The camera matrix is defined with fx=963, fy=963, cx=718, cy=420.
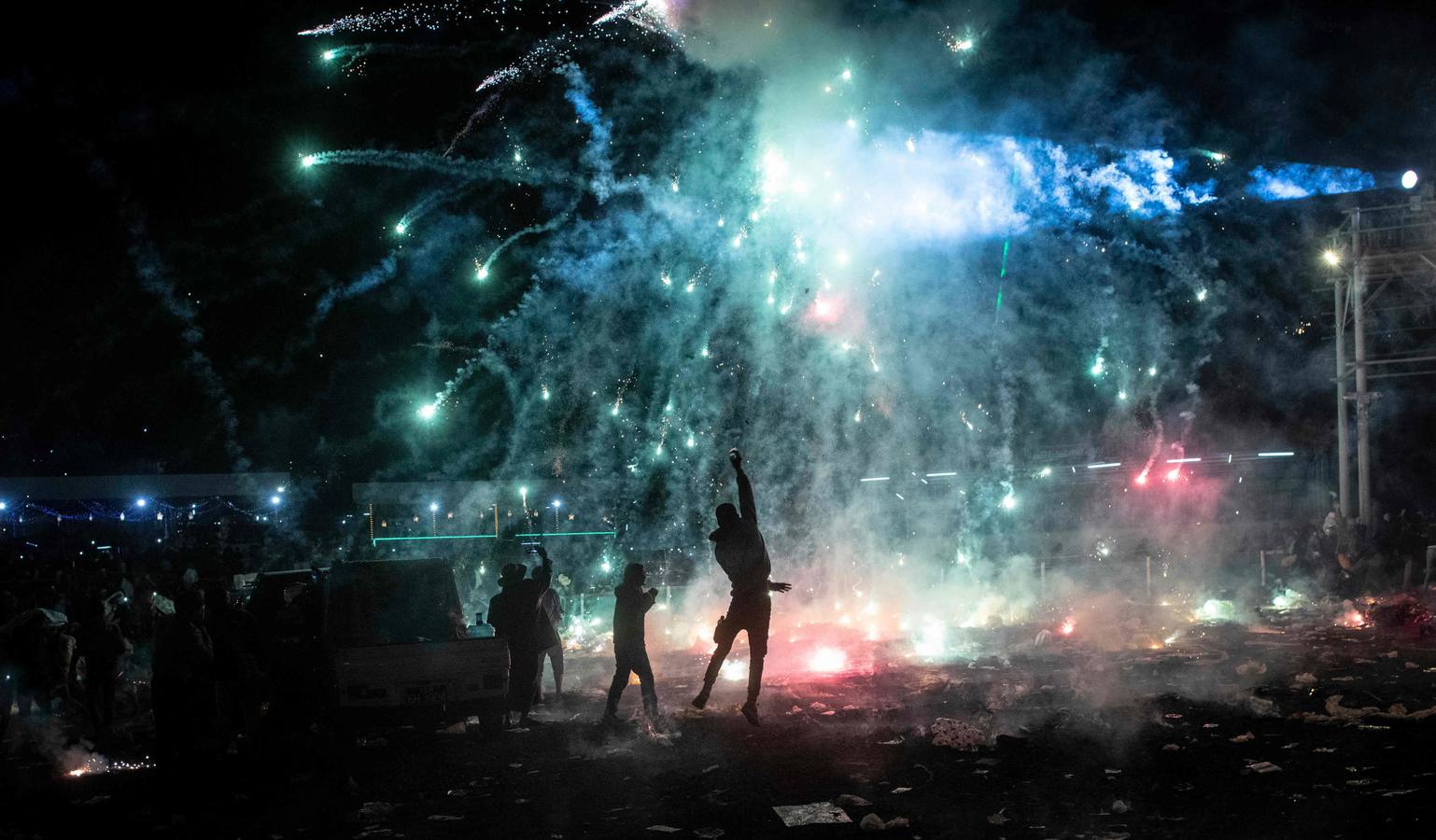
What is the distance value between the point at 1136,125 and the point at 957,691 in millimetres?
12662

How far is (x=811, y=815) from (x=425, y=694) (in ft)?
14.4

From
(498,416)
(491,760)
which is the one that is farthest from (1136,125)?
(498,416)

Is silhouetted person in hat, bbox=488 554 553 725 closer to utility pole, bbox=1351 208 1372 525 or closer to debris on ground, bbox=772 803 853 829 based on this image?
debris on ground, bbox=772 803 853 829

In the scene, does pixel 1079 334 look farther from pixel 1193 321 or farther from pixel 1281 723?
pixel 1281 723

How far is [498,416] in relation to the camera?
105 ft

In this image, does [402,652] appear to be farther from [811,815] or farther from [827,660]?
[827,660]

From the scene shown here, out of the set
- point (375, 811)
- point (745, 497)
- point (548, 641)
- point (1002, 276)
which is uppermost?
point (1002, 276)

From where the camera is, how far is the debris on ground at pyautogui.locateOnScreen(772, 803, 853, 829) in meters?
5.54

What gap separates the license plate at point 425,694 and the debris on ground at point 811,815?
4.01 metres

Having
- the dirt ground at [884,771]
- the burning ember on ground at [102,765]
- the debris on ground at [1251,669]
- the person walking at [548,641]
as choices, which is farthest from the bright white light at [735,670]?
the burning ember on ground at [102,765]

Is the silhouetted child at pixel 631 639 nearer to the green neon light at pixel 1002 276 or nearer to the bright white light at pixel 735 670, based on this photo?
the bright white light at pixel 735 670

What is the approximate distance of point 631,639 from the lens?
8906 mm

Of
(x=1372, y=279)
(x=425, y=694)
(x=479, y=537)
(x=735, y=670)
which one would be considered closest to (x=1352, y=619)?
(x=1372, y=279)

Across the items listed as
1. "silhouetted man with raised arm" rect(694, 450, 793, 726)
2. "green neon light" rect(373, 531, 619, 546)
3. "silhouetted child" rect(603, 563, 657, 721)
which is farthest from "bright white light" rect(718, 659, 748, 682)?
"green neon light" rect(373, 531, 619, 546)
